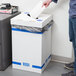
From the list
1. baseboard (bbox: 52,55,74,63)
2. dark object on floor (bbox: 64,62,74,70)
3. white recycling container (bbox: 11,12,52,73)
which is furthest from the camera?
baseboard (bbox: 52,55,74,63)

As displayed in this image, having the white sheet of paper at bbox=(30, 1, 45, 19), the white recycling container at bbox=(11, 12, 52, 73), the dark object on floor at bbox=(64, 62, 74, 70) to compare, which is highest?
the white sheet of paper at bbox=(30, 1, 45, 19)

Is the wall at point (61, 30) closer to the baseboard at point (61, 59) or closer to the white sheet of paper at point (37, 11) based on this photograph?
the baseboard at point (61, 59)

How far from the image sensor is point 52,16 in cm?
255

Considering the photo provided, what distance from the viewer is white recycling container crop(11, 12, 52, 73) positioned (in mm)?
2264

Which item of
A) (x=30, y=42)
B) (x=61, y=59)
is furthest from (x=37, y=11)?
(x=61, y=59)

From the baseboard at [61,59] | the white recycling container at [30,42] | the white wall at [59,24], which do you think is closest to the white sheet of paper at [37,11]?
the white recycling container at [30,42]

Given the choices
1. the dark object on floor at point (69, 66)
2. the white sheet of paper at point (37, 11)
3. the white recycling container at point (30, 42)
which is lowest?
the dark object on floor at point (69, 66)

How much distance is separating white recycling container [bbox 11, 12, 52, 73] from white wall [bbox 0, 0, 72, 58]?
0.36 ft

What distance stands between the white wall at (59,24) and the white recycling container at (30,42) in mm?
109

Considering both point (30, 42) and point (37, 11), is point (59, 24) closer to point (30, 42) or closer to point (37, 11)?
point (37, 11)

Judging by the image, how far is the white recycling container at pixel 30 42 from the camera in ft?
7.43

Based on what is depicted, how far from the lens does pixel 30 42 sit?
2.33 meters

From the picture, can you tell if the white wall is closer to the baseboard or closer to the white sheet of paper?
the baseboard

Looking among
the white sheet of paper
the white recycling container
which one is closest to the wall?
the white recycling container
